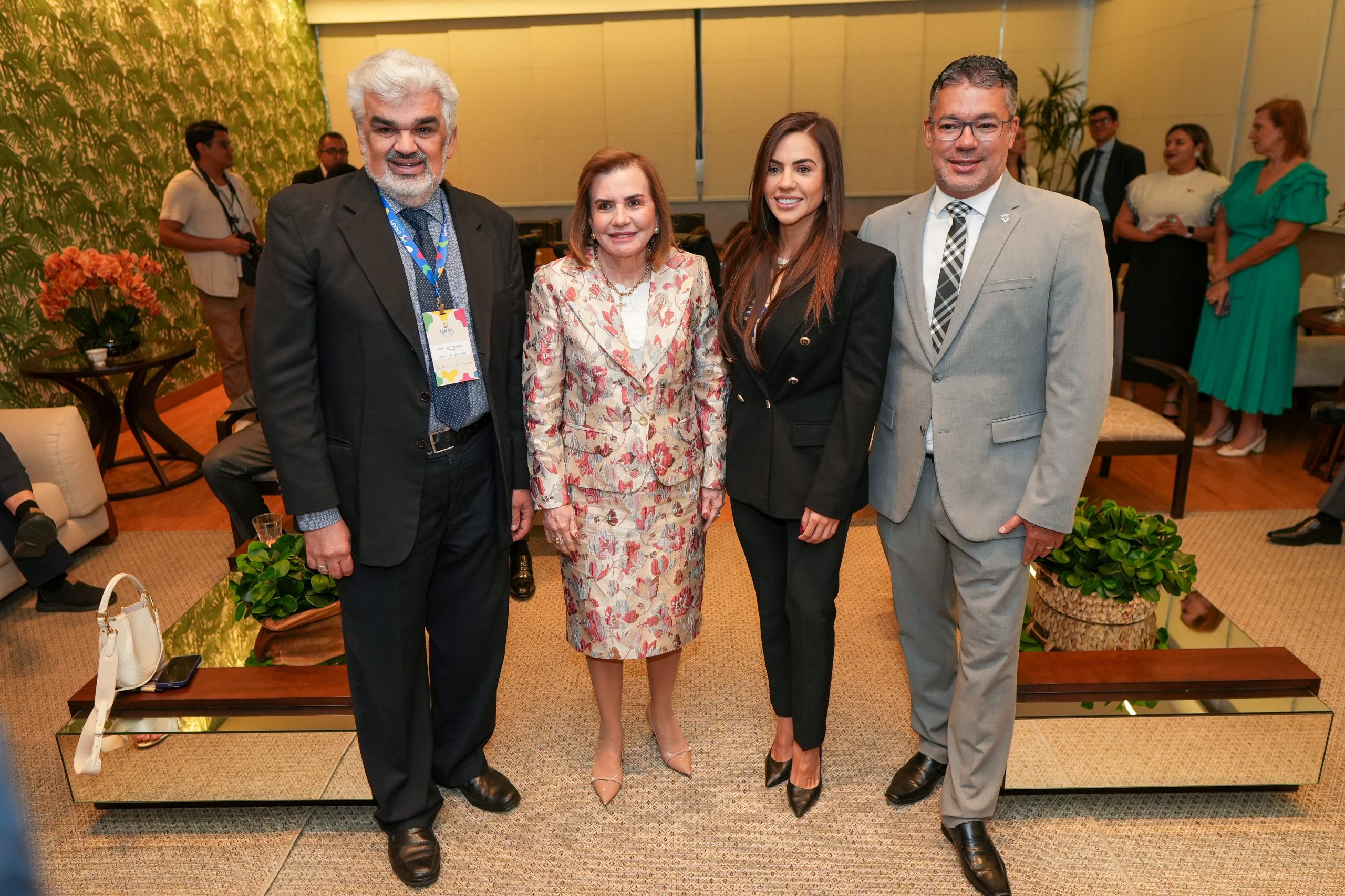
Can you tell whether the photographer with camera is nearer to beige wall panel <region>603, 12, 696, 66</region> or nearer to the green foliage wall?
the green foliage wall

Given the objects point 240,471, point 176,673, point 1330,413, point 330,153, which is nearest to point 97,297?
point 240,471

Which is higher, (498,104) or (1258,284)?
(498,104)

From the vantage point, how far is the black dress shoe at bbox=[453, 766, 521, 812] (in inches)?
96.8

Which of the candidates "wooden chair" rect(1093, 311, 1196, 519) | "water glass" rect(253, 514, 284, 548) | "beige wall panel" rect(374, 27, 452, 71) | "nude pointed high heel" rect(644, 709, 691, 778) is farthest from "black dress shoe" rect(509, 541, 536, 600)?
"beige wall panel" rect(374, 27, 452, 71)

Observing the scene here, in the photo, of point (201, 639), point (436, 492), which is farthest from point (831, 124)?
point (201, 639)

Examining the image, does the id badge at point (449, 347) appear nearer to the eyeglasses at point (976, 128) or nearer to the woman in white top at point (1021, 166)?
the eyeglasses at point (976, 128)

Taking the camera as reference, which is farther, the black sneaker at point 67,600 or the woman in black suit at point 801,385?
the black sneaker at point 67,600

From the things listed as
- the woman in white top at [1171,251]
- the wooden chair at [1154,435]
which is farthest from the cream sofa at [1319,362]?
the wooden chair at [1154,435]

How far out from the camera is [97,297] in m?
5.03

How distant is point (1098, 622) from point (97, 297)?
5.17m

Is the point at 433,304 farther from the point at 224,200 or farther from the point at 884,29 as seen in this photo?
the point at 884,29

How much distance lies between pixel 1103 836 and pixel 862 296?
1507mm

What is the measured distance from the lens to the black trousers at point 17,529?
346cm

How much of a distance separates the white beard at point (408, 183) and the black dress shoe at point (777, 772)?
67.9 inches
